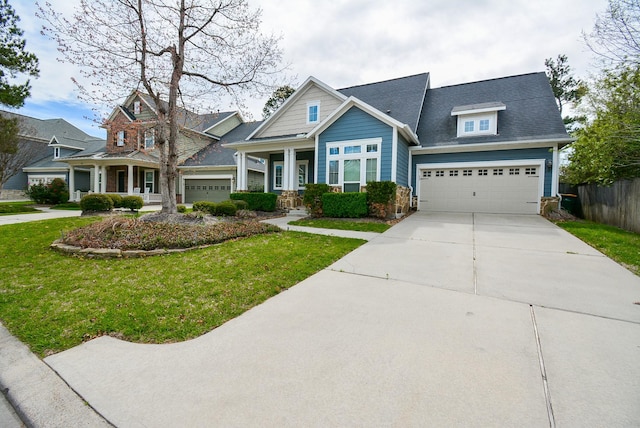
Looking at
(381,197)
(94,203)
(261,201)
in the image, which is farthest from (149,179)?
(381,197)

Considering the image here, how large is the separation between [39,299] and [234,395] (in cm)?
332

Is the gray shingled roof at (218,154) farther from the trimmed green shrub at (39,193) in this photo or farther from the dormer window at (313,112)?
the trimmed green shrub at (39,193)

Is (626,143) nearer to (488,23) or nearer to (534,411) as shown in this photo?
(488,23)

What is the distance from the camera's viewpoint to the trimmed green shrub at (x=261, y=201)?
1337cm

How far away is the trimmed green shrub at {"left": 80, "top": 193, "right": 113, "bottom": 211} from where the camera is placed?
40.3 ft

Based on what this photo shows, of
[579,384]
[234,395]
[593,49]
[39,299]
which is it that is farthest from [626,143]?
[39,299]

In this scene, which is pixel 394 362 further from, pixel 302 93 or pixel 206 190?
pixel 206 190

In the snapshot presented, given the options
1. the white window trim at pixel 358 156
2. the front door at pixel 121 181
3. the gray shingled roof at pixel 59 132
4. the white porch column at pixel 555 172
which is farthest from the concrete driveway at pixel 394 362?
the gray shingled roof at pixel 59 132

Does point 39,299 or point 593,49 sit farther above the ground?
point 593,49

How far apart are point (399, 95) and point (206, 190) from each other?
15053 millimetres

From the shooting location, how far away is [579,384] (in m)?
2.05

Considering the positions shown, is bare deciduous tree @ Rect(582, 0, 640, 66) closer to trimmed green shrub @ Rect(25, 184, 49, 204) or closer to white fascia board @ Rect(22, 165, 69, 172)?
trimmed green shrub @ Rect(25, 184, 49, 204)

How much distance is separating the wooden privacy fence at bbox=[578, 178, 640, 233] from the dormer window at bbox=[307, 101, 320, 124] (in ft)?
39.0

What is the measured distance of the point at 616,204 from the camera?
10.1 m
